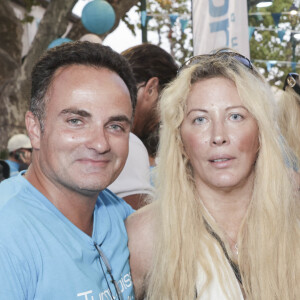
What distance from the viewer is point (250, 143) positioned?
2225 mm

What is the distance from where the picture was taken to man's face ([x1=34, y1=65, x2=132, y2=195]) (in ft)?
5.85

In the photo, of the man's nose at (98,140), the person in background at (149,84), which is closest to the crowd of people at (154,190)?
the man's nose at (98,140)

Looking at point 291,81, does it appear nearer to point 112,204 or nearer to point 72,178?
point 112,204

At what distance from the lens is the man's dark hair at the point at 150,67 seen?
2930 millimetres

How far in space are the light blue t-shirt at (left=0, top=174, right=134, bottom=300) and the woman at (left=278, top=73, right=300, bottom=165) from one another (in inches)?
78.5

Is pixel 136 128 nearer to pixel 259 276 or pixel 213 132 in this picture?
pixel 213 132

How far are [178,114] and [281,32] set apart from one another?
11.5 m

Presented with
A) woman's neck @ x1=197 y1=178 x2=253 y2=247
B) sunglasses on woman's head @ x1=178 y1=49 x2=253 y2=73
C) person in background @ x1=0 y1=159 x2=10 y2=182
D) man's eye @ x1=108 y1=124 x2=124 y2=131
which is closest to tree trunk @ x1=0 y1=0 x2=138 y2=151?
person in background @ x1=0 y1=159 x2=10 y2=182

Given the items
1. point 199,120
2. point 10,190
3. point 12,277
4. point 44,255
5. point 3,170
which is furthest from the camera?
point 3,170

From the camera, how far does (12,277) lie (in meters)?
1.41

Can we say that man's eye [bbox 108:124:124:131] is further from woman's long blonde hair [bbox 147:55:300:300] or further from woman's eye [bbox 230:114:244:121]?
woman's eye [bbox 230:114:244:121]

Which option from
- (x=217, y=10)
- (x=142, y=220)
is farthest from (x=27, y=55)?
(x=142, y=220)

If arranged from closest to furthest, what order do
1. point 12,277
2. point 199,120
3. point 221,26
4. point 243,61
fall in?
point 12,277 < point 199,120 < point 243,61 < point 221,26

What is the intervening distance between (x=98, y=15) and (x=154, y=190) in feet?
13.4
